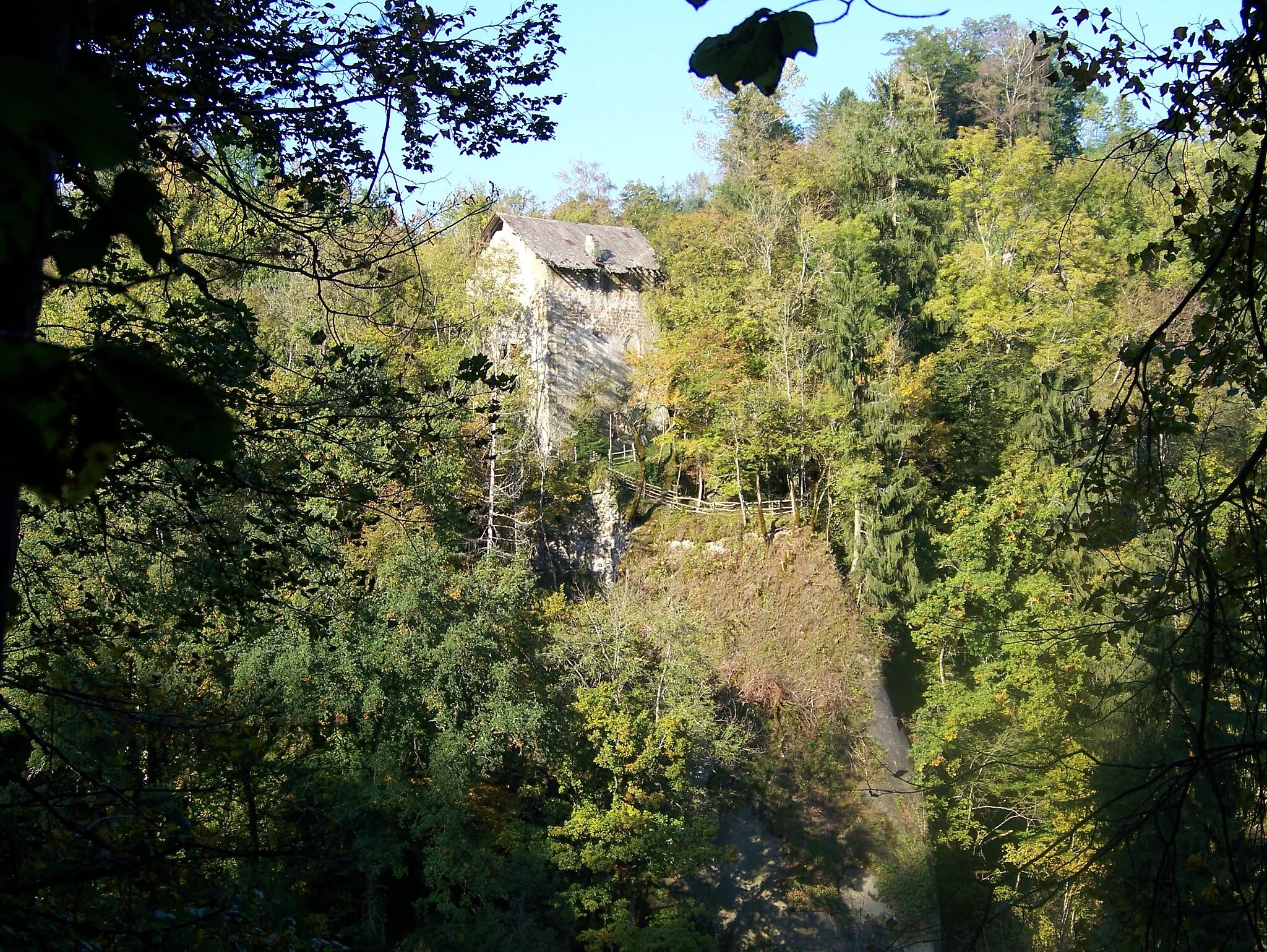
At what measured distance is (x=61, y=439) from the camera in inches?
41.8

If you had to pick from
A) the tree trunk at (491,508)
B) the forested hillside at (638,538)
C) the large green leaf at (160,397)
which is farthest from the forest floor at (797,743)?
the large green leaf at (160,397)

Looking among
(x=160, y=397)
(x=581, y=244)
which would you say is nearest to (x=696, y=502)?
(x=581, y=244)

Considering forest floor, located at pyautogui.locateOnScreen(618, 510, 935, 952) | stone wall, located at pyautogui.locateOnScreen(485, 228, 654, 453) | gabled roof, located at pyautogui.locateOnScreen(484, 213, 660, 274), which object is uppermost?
gabled roof, located at pyautogui.locateOnScreen(484, 213, 660, 274)

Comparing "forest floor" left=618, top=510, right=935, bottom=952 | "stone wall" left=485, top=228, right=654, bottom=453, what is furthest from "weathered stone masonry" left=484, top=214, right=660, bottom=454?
"forest floor" left=618, top=510, right=935, bottom=952

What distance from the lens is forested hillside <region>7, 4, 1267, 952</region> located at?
2.97 m

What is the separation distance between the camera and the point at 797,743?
18922 millimetres

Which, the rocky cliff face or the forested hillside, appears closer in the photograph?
the forested hillside

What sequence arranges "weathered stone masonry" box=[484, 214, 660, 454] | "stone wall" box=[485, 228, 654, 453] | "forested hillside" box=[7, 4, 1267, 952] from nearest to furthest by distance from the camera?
"forested hillside" box=[7, 4, 1267, 952] → "stone wall" box=[485, 228, 654, 453] → "weathered stone masonry" box=[484, 214, 660, 454]

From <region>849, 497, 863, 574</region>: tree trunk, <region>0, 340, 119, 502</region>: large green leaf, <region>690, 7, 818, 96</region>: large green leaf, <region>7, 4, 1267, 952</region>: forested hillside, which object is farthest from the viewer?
<region>849, 497, 863, 574</region>: tree trunk

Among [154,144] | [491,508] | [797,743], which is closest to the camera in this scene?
[154,144]

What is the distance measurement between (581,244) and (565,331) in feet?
8.31

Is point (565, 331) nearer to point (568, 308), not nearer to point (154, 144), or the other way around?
point (568, 308)

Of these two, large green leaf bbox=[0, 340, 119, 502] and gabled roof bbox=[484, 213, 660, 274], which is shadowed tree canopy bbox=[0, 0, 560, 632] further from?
gabled roof bbox=[484, 213, 660, 274]

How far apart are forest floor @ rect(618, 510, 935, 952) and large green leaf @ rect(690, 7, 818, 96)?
15.8 meters
